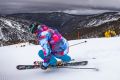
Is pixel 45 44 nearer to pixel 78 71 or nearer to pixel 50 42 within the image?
pixel 50 42

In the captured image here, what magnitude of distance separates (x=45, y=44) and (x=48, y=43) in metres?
0.23

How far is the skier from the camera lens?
36.8ft

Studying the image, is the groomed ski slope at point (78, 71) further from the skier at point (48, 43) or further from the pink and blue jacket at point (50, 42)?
the pink and blue jacket at point (50, 42)

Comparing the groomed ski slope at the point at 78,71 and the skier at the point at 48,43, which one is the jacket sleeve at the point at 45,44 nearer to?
the skier at the point at 48,43

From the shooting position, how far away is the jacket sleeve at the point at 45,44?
11.2 metres

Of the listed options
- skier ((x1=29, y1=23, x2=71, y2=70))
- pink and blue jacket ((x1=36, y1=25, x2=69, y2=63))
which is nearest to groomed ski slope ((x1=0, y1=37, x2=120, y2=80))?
skier ((x1=29, y1=23, x2=71, y2=70))

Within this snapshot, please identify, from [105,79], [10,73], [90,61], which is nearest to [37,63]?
[10,73]

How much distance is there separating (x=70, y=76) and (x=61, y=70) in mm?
1246

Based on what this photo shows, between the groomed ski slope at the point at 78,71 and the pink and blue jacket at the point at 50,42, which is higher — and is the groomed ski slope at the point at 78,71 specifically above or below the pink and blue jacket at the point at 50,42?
below

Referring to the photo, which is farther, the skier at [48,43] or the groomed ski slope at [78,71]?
the skier at [48,43]

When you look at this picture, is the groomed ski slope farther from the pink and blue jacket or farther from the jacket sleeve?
the pink and blue jacket

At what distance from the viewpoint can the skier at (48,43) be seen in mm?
11202

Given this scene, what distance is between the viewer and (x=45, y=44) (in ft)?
36.7

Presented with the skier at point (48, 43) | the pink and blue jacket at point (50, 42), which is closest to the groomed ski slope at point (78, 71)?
the skier at point (48, 43)
